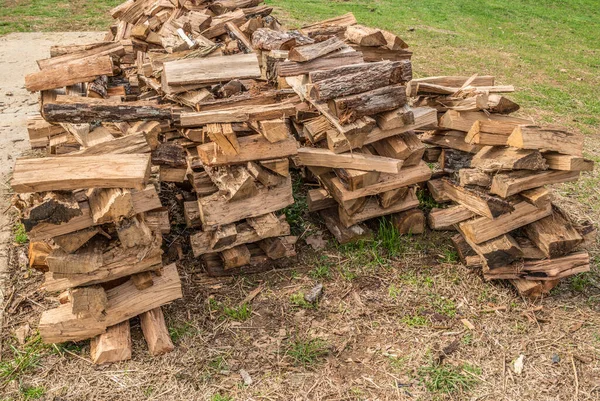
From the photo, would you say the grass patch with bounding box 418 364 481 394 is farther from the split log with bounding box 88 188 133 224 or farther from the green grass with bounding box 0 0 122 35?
the green grass with bounding box 0 0 122 35

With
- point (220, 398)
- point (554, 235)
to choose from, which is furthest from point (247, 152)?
point (554, 235)

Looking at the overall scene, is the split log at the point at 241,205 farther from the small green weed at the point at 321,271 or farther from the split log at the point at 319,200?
the small green weed at the point at 321,271

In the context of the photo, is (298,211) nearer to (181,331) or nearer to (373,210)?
(373,210)

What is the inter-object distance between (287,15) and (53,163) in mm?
11302

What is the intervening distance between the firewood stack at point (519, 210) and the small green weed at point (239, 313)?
1778 mm

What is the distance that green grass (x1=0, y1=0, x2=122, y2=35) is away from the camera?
461 inches

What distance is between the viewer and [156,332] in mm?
3461

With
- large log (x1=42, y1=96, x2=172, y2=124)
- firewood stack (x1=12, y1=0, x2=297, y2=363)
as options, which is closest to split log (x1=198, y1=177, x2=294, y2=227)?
firewood stack (x1=12, y1=0, x2=297, y2=363)

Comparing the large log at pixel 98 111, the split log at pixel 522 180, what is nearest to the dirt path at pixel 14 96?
the large log at pixel 98 111

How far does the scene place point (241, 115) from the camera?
379 cm

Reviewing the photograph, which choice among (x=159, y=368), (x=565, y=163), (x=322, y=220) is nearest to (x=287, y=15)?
(x=322, y=220)

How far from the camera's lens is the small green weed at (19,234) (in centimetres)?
450

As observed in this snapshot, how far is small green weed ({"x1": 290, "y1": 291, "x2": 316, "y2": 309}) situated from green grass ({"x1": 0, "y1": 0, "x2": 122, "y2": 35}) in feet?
33.5

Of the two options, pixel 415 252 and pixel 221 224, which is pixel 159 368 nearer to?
pixel 221 224
